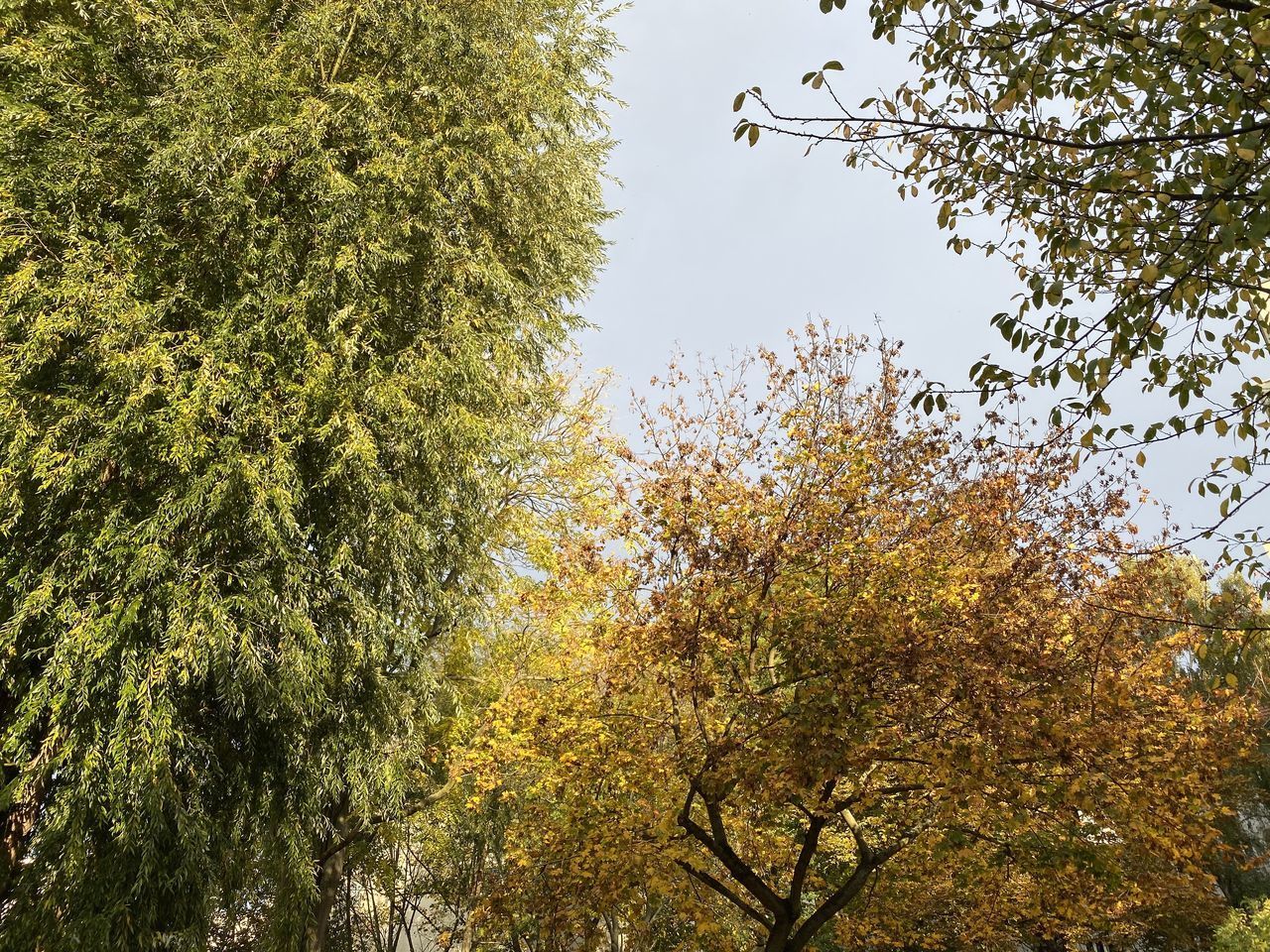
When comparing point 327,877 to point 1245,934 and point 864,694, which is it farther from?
point 1245,934

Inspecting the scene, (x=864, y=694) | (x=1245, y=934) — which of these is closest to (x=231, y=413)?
(x=864, y=694)

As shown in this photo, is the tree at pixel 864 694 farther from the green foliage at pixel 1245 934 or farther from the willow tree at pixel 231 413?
the green foliage at pixel 1245 934

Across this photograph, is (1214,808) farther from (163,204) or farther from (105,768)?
(163,204)

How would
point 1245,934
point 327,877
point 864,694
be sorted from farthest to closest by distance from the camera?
point 1245,934 → point 327,877 → point 864,694

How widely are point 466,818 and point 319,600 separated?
20.3 ft

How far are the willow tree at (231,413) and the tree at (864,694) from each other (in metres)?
1.75

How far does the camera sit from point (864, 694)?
4.93 meters

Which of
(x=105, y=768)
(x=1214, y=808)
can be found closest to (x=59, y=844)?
(x=105, y=768)

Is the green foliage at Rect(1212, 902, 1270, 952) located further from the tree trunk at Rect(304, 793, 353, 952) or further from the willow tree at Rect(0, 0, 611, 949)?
the tree trunk at Rect(304, 793, 353, 952)

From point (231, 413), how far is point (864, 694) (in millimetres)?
5080

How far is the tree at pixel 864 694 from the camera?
4.82 metres

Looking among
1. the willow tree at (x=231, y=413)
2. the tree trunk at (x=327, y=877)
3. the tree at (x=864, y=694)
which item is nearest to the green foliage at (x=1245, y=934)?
the tree at (x=864, y=694)

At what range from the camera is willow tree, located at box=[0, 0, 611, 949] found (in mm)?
4914

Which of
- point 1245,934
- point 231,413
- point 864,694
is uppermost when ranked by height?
point 231,413
